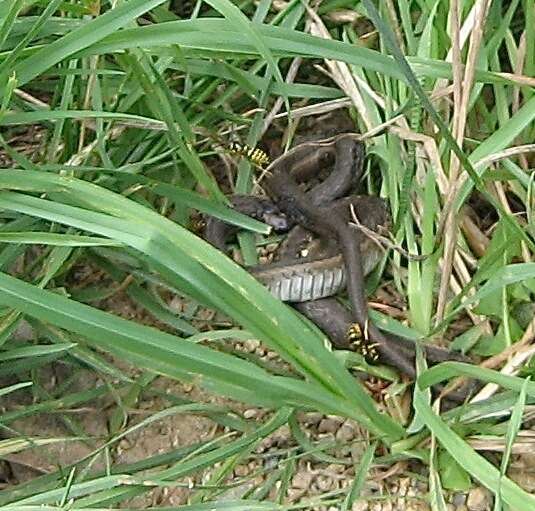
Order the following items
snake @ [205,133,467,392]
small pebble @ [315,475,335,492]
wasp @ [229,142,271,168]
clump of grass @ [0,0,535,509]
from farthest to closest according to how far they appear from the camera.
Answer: wasp @ [229,142,271,168] < snake @ [205,133,467,392] < small pebble @ [315,475,335,492] < clump of grass @ [0,0,535,509]

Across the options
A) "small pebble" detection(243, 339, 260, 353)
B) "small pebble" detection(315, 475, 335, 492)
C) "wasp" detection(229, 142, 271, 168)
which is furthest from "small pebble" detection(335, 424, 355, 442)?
"wasp" detection(229, 142, 271, 168)

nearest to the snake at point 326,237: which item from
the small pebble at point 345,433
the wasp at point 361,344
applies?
the wasp at point 361,344

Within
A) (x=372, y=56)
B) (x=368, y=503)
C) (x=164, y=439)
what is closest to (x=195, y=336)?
(x=164, y=439)

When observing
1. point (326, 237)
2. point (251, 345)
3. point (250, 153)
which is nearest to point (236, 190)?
point (250, 153)

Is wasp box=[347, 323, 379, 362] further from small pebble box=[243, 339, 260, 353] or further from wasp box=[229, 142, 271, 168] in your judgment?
wasp box=[229, 142, 271, 168]

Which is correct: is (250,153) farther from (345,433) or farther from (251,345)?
(345,433)

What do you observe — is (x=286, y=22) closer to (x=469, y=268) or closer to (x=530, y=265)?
(x=469, y=268)

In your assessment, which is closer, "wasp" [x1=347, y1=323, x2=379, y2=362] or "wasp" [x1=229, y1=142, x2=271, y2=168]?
"wasp" [x1=347, y1=323, x2=379, y2=362]
